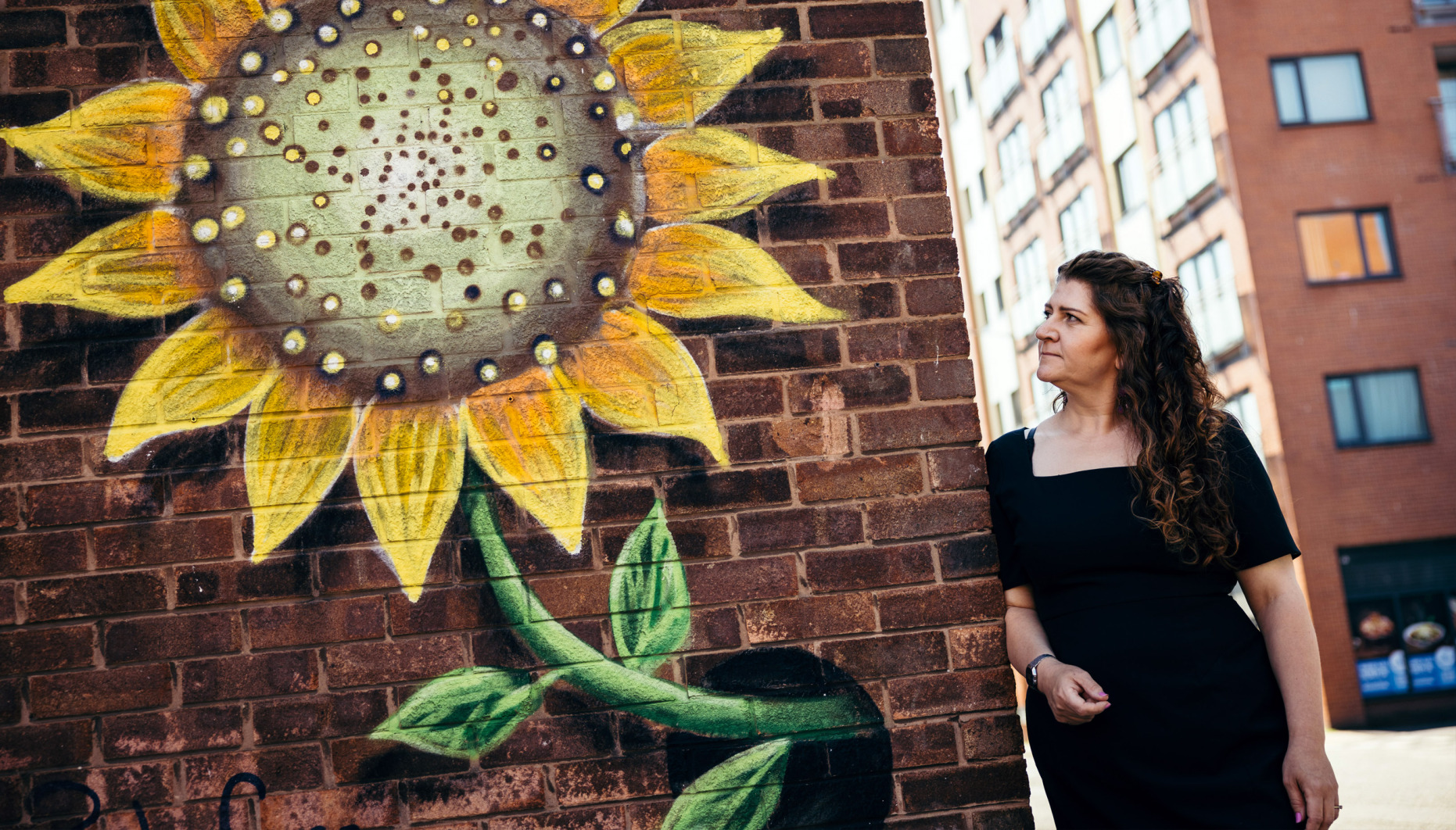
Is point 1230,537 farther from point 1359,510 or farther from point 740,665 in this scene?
point 1359,510

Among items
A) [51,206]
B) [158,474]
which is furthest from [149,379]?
[51,206]

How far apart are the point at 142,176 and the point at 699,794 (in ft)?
5.91

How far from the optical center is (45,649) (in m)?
2.36

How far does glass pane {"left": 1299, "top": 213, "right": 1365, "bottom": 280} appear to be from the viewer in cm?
1789

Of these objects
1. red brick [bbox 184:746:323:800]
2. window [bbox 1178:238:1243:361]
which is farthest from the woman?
window [bbox 1178:238:1243:361]

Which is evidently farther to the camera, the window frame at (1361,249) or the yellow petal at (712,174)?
the window frame at (1361,249)

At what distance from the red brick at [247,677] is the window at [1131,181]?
20748mm

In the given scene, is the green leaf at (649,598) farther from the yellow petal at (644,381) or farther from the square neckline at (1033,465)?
the square neckline at (1033,465)

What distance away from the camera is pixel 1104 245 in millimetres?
22203

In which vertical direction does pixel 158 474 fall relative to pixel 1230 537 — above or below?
above

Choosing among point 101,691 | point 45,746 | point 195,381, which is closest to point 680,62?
point 195,381

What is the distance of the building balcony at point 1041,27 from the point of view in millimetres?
23250

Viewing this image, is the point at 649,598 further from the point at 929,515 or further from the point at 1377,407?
the point at 1377,407

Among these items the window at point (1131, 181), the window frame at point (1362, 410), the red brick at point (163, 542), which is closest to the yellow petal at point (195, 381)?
the red brick at point (163, 542)
